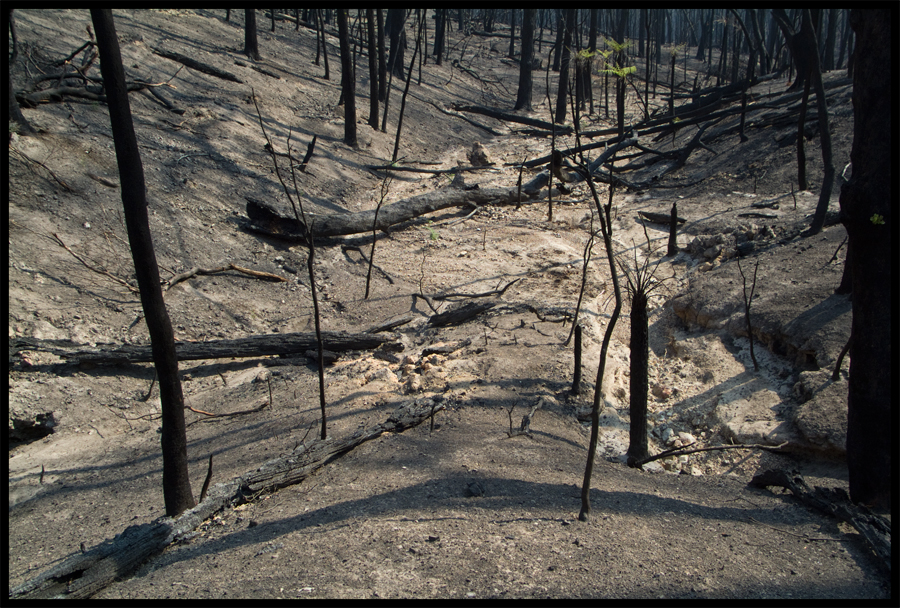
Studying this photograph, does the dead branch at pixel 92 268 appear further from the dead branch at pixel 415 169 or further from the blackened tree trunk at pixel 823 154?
the blackened tree trunk at pixel 823 154

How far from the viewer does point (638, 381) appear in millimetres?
4551

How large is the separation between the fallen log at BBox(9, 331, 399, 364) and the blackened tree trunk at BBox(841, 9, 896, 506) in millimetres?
5061

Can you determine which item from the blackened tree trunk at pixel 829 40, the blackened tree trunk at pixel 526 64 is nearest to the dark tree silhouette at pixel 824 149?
the blackened tree trunk at pixel 829 40

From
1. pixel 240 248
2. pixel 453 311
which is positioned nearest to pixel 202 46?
pixel 240 248

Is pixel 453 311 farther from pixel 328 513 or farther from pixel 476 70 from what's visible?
pixel 476 70

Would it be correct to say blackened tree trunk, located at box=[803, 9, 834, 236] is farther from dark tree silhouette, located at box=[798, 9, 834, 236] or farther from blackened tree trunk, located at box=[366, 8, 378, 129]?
blackened tree trunk, located at box=[366, 8, 378, 129]

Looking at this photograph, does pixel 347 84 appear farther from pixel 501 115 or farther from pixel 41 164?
pixel 501 115

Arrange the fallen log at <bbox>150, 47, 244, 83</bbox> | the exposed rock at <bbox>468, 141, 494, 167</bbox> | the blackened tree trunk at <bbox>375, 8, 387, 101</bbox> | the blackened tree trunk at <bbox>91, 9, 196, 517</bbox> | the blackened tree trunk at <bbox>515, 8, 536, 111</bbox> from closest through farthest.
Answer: the blackened tree trunk at <bbox>91, 9, 196, 517</bbox> → the fallen log at <bbox>150, 47, 244, 83</bbox> → the exposed rock at <bbox>468, 141, 494, 167</bbox> → the blackened tree trunk at <bbox>375, 8, 387, 101</bbox> → the blackened tree trunk at <bbox>515, 8, 536, 111</bbox>

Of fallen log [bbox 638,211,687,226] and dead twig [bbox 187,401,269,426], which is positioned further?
fallen log [bbox 638,211,687,226]

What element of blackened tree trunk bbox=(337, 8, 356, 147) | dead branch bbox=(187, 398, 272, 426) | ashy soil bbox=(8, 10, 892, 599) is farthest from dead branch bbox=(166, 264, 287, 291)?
blackened tree trunk bbox=(337, 8, 356, 147)

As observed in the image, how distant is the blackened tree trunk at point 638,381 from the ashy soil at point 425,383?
27 cm

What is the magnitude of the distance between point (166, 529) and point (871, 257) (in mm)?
4735

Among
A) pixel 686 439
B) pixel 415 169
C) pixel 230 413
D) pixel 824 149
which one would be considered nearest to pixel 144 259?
pixel 230 413

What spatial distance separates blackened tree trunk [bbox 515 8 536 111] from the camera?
21.9m
